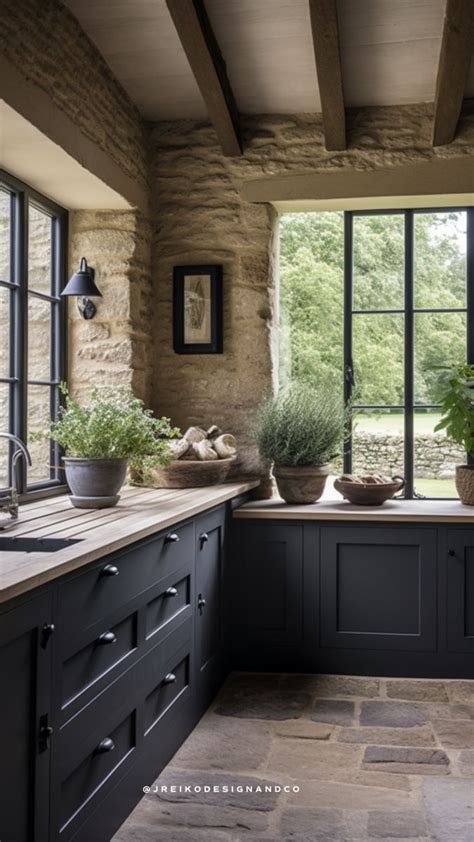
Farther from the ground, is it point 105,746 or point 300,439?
point 300,439

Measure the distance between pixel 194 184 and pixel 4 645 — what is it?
3.46 meters

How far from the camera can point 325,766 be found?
3.08 meters

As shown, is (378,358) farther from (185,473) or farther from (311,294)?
(311,294)

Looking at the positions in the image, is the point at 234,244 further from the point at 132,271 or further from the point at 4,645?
the point at 4,645

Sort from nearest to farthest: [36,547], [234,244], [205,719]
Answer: [36,547], [205,719], [234,244]

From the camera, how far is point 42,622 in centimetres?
197

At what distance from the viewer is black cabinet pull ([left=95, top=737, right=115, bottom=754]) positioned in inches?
92.0

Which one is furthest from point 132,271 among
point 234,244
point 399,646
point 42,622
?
point 42,622

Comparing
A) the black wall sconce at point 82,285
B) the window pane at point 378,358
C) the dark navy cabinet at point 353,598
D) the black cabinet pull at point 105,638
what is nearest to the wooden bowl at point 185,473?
the dark navy cabinet at point 353,598

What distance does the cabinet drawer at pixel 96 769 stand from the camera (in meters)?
2.13

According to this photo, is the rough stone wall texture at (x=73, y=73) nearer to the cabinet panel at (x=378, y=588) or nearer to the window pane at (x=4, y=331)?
the window pane at (x=4, y=331)

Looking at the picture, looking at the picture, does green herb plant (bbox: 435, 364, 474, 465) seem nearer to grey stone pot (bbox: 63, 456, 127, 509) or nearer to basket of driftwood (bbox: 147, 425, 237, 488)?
basket of driftwood (bbox: 147, 425, 237, 488)

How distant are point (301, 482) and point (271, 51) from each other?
2.16 metres

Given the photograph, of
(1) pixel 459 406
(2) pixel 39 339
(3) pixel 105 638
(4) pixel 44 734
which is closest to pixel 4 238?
(2) pixel 39 339
